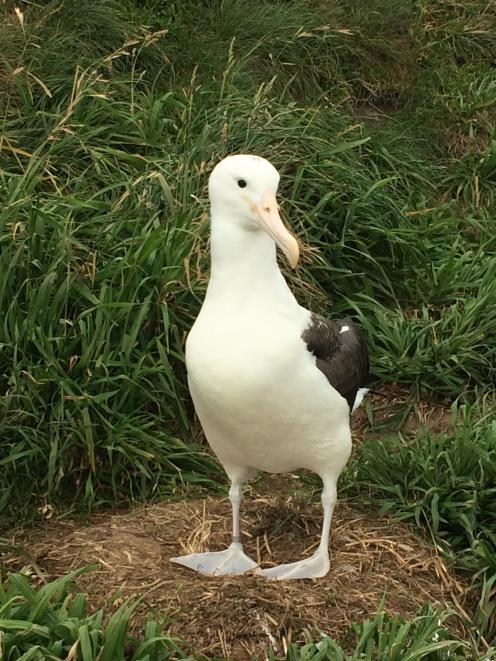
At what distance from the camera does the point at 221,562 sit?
370cm

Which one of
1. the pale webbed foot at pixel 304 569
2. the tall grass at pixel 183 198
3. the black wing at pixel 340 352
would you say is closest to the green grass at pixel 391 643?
the pale webbed foot at pixel 304 569

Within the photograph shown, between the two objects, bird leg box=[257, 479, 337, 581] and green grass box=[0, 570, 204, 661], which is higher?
green grass box=[0, 570, 204, 661]

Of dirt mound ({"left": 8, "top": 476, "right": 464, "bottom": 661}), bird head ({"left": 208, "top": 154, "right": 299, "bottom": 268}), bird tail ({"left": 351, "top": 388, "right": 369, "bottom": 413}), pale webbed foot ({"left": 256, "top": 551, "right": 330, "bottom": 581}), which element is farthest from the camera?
bird tail ({"left": 351, "top": 388, "right": 369, "bottom": 413})

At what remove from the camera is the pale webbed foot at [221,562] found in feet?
12.1

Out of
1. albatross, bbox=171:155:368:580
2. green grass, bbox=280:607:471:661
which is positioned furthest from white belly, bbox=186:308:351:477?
green grass, bbox=280:607:471:661

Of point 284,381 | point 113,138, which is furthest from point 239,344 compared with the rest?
point 113,138

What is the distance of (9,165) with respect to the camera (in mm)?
5219

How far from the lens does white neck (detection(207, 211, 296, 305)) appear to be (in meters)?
3.26

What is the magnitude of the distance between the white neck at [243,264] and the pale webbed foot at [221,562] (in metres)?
0.91

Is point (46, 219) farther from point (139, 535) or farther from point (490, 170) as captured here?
point (490, 170)

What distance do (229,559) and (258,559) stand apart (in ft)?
0.51

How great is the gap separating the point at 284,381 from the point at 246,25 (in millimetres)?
3873

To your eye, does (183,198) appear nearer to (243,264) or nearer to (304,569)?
(243,264)

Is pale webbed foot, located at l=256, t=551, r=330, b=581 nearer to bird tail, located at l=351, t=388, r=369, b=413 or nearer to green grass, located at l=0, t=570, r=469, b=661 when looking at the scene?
green grass, located at l=0, t=570, r=469, b=661
